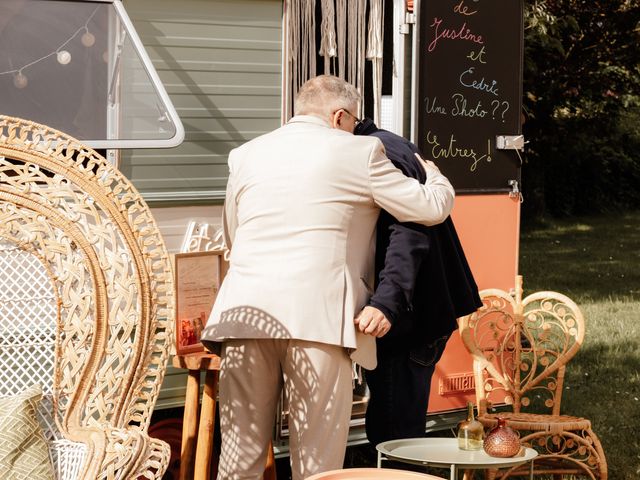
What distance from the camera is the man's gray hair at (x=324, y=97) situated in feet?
12.0

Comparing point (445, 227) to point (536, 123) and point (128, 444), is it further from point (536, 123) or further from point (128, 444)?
point (536, 123)

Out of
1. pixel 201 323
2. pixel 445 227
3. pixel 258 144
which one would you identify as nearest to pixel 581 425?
pixel 445 227

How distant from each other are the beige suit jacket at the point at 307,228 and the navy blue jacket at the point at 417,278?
0.37 ft

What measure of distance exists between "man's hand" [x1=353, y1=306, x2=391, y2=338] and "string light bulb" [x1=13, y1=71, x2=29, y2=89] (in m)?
1.54

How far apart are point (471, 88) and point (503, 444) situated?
7.16 ft

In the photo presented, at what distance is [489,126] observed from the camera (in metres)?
5.29

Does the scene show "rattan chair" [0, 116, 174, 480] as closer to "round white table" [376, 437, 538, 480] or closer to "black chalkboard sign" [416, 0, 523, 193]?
"round white table" [376, 437, 538, 480]

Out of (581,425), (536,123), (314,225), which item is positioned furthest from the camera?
(536,123)

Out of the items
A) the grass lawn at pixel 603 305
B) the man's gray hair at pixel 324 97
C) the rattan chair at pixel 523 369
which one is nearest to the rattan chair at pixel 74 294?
the man's gray hair at pixel 324 97

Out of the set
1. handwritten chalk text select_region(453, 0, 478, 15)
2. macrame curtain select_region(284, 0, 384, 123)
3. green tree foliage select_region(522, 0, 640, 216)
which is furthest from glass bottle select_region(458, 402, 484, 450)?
green tree foliage select_region(522, 0, 640, 216)

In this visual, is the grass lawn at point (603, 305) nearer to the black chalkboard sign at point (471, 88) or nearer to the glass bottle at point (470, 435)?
the black chalkboard sign at point (471, 88)

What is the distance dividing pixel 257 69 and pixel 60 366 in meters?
1.68

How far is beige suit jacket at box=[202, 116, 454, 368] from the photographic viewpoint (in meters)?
3.47

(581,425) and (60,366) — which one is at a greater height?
(60,366)
